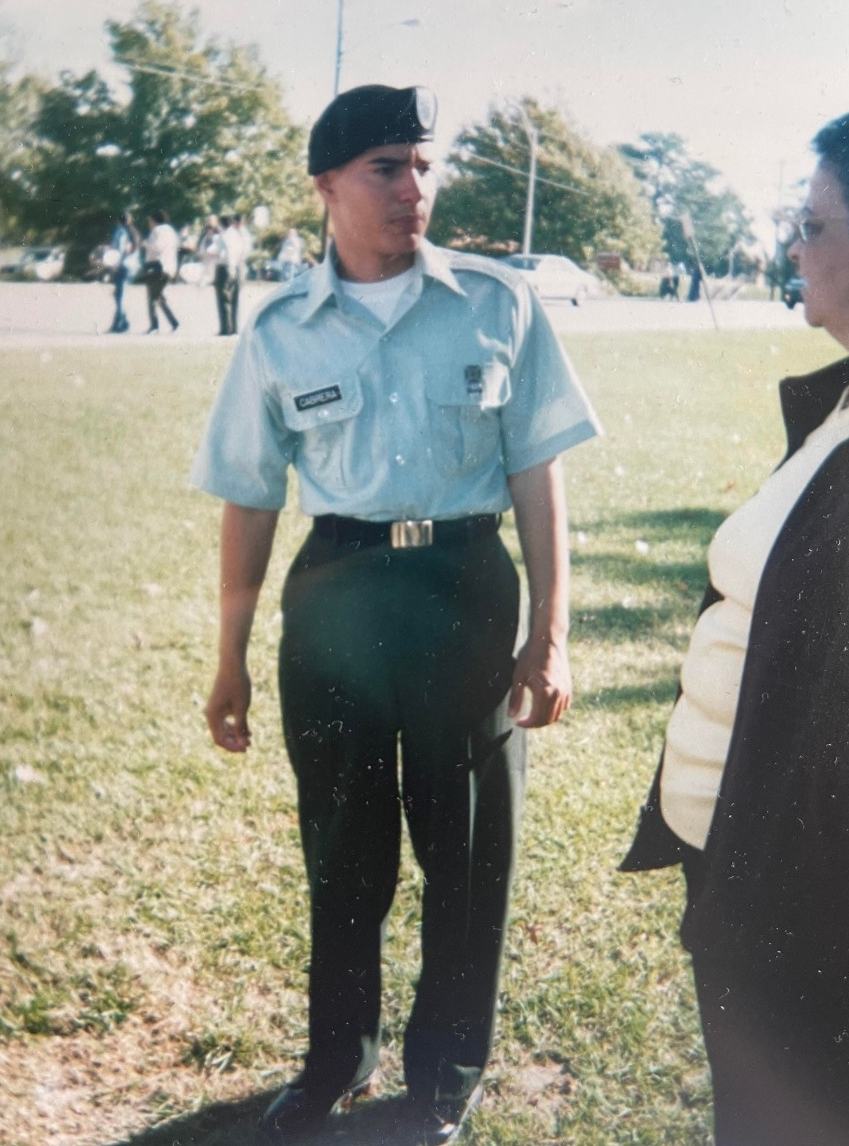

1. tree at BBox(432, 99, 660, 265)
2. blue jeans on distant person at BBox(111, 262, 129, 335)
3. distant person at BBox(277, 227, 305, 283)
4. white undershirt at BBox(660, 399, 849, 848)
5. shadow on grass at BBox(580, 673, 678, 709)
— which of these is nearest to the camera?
white undershirt at BBox(660, 399, 849, 848)

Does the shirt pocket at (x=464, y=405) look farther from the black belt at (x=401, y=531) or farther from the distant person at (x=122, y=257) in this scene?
the distant person at (x=122, y=257)

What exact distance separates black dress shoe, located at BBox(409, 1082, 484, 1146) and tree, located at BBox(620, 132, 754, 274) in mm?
1680

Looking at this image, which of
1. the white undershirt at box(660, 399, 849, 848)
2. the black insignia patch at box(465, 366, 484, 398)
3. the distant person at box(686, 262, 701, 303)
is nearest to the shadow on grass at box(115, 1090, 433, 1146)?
the white undershirt at box(660, 399, 849, 848)

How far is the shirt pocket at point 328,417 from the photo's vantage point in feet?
6.33

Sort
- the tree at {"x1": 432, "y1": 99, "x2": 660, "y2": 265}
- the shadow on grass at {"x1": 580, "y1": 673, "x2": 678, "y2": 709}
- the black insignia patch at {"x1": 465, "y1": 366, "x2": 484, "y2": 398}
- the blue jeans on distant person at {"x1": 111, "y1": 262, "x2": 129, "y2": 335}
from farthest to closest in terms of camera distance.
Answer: the shadow on grass at {"x1": 580, "y1": 673, "x2": 678, "y2": 709}
the blue jeans on distant person at {"x1": 111, "y1": 262, "x2": 129, "y2": 335}
the tree at {"x1": 432, "y1": 99, "x2": 660, "y2": 265}
the black insignia patch at {"x1": 465, "y1": 366, "x2": 484, "y2": 398}

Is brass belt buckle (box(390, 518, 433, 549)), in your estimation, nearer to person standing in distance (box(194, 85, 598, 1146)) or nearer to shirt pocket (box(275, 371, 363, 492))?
person standing in distance (box(194, 85, 598, 1146))

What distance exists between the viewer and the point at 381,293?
196 cm

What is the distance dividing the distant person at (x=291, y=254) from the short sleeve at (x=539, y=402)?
0.45 meters

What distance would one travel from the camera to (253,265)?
90.4 inches

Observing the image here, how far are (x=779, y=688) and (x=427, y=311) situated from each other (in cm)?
92

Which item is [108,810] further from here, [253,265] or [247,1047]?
[253,265]

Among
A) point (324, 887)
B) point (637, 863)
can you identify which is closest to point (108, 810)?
point (324, 887)

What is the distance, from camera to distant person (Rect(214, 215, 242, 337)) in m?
2.18

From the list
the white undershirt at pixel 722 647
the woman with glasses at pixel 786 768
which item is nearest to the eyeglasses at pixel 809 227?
the woman with glasses at pixel 786 768
